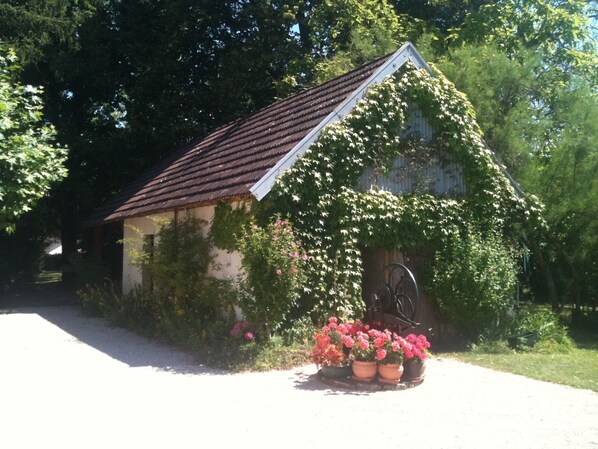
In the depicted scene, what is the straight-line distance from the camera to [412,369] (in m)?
8.51

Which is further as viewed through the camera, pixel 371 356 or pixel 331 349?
pixel 331 349

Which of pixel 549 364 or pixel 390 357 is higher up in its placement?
pixel 390 357

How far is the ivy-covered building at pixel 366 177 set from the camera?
36.0ft

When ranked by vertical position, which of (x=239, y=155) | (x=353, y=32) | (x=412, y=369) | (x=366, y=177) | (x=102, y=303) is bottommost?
(x=412, y=369)

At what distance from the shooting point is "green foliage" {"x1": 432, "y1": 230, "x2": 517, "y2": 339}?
11.8 m

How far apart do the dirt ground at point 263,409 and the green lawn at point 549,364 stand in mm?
466

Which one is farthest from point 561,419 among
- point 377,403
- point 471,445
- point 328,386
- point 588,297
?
point 588,297

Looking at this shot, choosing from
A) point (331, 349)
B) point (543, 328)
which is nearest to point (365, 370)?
point (331, 349)

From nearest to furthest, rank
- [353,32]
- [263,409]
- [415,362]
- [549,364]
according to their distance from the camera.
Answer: [263,409]
[415,362]
[549,364]
[353,32]

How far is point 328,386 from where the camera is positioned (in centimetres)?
844

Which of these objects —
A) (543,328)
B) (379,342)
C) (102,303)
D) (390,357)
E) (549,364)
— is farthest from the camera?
(102,303)

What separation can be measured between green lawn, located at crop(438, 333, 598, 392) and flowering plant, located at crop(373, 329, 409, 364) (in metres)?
2.60

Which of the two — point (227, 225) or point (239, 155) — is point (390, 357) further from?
point (239, 155)

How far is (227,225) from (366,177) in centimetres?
298
